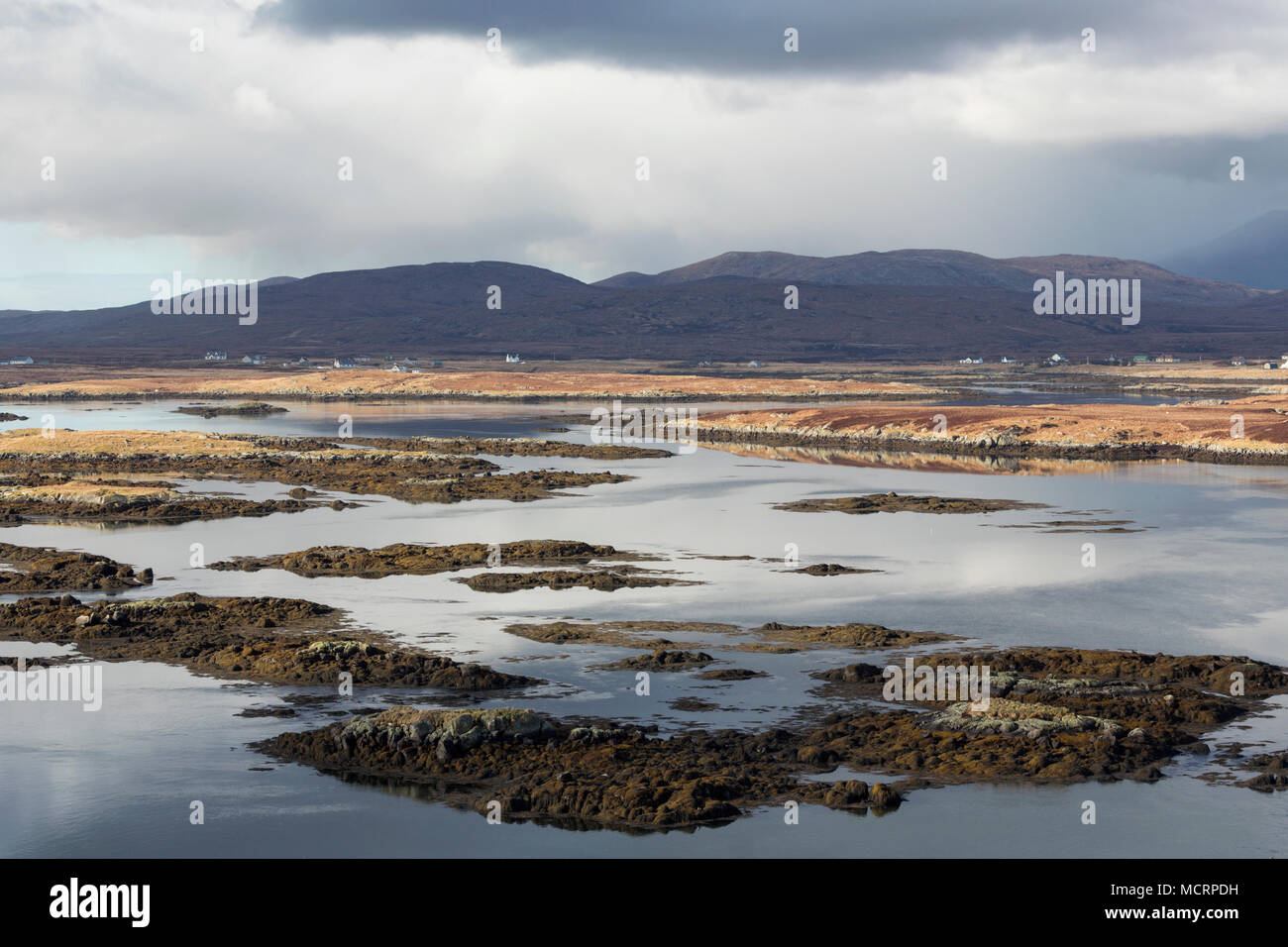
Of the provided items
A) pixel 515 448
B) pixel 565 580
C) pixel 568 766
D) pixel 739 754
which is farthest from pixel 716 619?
pixel 515 448

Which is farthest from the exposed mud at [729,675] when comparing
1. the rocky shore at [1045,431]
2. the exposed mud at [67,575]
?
the rocky shore at [1045,431]

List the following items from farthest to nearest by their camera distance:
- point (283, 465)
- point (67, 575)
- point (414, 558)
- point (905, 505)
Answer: point (283, 465) → point (905, 505) → point (414, 558) → point (67, 575)

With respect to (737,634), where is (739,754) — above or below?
below

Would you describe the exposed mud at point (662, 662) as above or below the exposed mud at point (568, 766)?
above

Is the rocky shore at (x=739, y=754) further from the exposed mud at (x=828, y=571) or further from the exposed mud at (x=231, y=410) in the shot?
the exposed mud at (x=231, y=410)

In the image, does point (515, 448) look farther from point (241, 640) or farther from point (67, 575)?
point (241, 640)

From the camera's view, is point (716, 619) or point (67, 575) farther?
point (67, 575)

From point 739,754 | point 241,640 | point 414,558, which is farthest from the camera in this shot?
point 414,558
